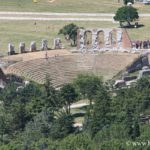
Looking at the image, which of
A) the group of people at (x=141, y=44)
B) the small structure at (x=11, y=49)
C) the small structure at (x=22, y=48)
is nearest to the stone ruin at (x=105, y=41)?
the group of people at (x=141, y=44)

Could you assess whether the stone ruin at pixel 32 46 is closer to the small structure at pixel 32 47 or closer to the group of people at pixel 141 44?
the small structure at pixel 32 47

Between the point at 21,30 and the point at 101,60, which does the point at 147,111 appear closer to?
the point at 101,60

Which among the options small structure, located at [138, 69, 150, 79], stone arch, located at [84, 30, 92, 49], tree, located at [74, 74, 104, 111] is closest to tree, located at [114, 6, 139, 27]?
stone arch, located at [84, 30, 92, 49]

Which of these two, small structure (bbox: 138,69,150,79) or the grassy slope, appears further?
the grassy slope

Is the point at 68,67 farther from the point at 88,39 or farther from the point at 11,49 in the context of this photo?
the point at 88,39

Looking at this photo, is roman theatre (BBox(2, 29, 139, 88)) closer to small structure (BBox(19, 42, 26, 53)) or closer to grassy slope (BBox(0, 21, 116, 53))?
small structure (BBox(19, 42, 26, 53))

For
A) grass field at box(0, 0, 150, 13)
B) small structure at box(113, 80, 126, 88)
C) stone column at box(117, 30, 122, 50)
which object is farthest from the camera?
grass field at box(0, 0, 150, 13)
